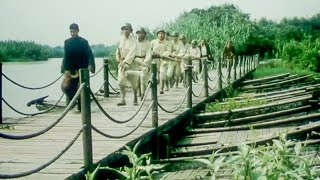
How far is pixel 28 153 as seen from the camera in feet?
21.4

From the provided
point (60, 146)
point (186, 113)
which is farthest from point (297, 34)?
point (60, 146)

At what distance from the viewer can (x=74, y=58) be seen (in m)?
9.91

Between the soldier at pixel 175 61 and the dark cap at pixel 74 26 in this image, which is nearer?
the dark cap at pixel 74 26

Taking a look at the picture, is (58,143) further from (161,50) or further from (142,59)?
(161,50)

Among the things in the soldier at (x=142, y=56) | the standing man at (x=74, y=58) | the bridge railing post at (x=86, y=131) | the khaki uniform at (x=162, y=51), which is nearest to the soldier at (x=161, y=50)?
the khaki uniform at (x=162, y=51)

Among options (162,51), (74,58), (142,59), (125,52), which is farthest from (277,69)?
(74,58)

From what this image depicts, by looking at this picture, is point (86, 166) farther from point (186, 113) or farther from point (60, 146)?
point (186, 113)

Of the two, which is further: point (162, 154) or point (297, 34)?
point (297, 34)

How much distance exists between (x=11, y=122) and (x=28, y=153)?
2.94 metres

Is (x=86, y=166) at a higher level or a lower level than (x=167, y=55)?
lower

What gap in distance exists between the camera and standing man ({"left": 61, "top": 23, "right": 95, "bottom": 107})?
388 inches

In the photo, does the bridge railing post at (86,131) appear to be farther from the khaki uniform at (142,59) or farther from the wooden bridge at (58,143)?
the khaki uniform at (142,59)

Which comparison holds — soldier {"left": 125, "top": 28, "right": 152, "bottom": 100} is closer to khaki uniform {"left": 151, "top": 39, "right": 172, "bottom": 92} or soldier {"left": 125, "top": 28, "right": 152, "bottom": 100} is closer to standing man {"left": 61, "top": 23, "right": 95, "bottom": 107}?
standing man {"left": 61, "top": 23, "right": 95, "bottom": 107}

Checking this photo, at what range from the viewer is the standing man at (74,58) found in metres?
9.87
